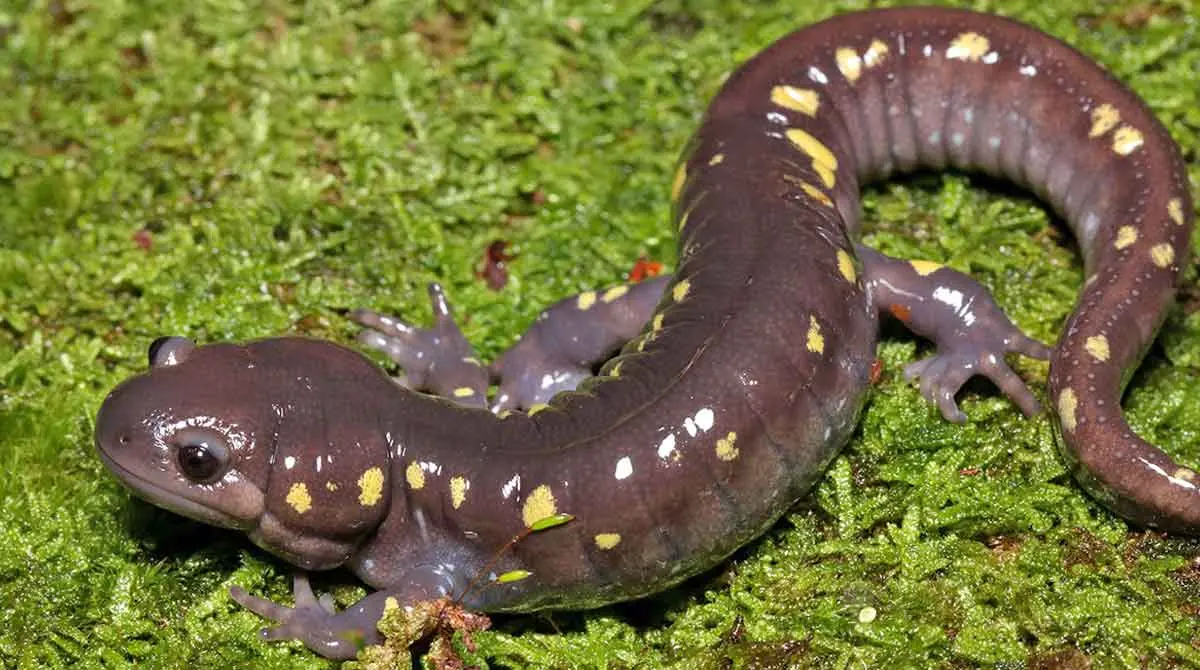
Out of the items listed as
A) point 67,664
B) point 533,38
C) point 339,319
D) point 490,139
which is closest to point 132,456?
point 67,664

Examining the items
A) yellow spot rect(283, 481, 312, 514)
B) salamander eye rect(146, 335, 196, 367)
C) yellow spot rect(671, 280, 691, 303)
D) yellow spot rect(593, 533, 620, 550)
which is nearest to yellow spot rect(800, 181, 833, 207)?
yellow spot rect(671, 280, 691, 303)

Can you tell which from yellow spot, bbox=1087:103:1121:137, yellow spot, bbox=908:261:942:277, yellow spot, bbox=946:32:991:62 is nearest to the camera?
yellow spot, bbox=908:261:942:277

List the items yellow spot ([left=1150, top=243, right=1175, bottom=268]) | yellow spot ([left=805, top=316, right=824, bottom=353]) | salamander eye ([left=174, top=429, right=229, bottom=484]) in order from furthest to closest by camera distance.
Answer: yellow spot ([left=1150, top=243, right=1175, bottom=268])
yellow spot ([left=805, top=316, right=824, bottom=353])
salamander eye ([left=174, top=429, right=229, bottom=484])

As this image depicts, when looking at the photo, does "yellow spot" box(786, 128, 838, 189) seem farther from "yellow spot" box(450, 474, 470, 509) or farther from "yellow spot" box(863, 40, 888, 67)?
"yellow spot" box(450, 474, 470, 509)

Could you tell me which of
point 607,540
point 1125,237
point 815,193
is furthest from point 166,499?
point 1125,237

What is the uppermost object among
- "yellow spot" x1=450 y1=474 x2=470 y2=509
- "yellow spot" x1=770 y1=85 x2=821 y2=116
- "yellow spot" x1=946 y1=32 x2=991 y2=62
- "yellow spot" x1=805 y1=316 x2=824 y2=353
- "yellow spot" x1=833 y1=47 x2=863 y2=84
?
"yellow spot" x1=946 y1=32 x2=991 y2=62

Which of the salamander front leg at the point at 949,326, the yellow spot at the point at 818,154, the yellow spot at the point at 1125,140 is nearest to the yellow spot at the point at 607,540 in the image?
the salamander front leg at the point at 949,326

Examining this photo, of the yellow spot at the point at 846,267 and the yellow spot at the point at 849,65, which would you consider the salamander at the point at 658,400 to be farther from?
the yellow spot at the point at 849,65

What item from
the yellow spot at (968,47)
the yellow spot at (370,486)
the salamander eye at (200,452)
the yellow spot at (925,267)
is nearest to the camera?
the salamander eye at (200,452)
